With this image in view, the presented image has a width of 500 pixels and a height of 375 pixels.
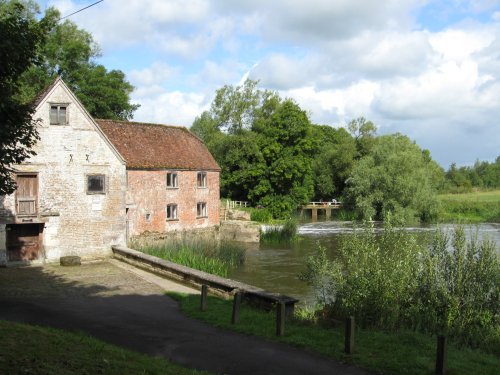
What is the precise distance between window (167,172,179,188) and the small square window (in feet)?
8.62

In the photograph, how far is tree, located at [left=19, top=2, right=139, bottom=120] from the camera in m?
43.5

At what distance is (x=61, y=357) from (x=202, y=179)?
100.0ft

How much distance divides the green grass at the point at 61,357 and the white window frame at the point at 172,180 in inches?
980

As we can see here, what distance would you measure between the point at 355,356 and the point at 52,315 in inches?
343

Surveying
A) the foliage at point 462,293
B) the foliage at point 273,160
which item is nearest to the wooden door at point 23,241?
the foliage at point 462,293

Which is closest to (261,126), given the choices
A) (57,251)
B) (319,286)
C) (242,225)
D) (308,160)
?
(308,160)

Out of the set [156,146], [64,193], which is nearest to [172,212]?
[156,146]

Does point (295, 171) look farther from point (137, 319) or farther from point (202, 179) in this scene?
point (137, 319)

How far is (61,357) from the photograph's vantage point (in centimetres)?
772

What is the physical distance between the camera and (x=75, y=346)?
875cm

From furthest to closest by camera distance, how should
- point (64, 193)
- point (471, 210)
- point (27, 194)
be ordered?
point (471, 210)
point (64, 193)
point (27, 194)

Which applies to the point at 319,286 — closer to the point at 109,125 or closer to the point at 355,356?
the point at 355,356

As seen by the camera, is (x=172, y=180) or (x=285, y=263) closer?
(x=285, y=263)

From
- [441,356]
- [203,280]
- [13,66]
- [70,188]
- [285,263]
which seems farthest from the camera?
[285,263]
